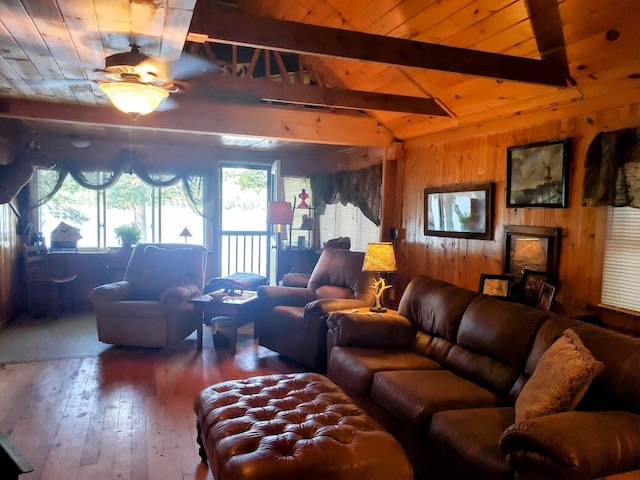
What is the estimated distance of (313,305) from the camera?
3943 mm

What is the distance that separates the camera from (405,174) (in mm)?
5004

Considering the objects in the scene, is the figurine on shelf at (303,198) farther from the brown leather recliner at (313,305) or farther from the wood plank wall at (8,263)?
the wood plank wall at (8,263)

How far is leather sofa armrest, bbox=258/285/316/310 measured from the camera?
4500 millimetres

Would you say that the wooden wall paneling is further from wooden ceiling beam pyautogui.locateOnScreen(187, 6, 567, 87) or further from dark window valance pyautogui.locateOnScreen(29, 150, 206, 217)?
wooden ceiling beam pyautogui.locateOnScreen(187, 6, 567, 87)

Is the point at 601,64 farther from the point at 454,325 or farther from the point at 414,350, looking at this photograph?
the point at 414,350

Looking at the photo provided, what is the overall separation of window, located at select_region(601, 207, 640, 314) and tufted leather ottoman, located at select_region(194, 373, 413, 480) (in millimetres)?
1707

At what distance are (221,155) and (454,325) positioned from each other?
4990mm

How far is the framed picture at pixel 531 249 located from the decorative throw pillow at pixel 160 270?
3.32 meters

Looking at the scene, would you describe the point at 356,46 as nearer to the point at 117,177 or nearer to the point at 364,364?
the point at 364,364

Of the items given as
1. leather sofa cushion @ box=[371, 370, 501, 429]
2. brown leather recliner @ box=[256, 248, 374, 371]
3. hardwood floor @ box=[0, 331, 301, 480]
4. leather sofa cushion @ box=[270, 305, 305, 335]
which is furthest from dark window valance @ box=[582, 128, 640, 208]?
hardwood floor @ box=[0, 331, 301, 480]

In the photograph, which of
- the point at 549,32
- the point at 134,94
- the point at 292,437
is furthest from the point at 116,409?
the point at 549,32

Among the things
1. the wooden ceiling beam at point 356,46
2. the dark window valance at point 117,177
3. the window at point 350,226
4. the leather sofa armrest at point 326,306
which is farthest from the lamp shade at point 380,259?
the dark window valance at point 117,177

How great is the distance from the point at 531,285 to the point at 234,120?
3058 millimetres

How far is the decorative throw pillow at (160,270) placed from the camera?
4.88m
